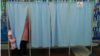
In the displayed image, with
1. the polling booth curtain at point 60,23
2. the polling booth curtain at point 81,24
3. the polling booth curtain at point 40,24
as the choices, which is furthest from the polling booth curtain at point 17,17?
the polling booth curtain at point 81,24

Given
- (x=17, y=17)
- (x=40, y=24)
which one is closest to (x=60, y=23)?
(x=40, y=24)

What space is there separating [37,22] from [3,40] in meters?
2.01

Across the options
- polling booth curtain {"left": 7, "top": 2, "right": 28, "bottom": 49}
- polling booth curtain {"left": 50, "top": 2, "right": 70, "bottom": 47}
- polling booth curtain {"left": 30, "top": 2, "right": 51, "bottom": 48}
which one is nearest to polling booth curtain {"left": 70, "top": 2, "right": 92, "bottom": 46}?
polling booth curtain {"left": 50, "top": 2, "right": 70, "bottom": 47}

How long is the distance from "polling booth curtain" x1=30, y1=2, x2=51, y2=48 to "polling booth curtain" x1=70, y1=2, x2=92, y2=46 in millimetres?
852

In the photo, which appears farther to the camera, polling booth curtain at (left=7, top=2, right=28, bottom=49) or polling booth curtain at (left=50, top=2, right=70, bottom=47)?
polling booth curtain at (left=50, top=2, right=70, bottom=47)

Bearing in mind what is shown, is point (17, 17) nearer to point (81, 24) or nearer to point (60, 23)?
point (60, 23)

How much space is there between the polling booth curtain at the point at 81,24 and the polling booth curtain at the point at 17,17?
162 cm

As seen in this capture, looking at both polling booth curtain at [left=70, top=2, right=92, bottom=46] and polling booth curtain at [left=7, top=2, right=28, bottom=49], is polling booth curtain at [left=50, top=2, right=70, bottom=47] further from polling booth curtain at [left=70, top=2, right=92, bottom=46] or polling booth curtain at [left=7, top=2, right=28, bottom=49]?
polling booth curtain at [left=7, top=2, right=28, bottom=49]

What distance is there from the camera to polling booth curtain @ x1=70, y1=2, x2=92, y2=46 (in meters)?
2.78

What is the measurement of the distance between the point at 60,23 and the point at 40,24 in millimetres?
678

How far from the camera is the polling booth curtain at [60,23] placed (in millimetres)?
2709

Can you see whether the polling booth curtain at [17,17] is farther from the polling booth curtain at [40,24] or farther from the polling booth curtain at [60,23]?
the polling booth curtain at [60,23]

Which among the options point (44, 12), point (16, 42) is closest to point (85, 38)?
point (44, 12)

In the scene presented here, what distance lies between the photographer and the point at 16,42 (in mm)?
2654
